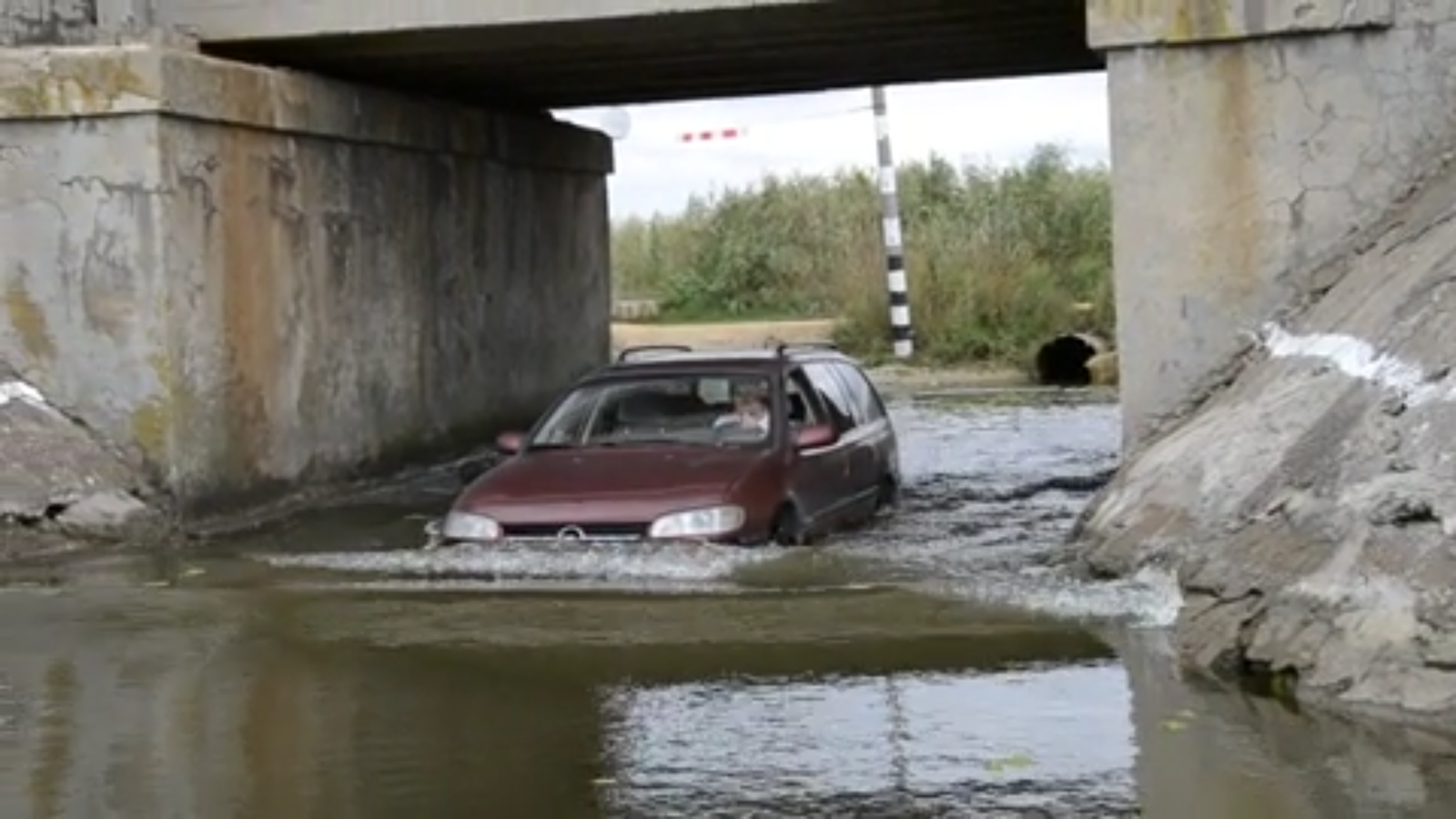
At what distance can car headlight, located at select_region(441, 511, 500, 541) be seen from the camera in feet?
40.0

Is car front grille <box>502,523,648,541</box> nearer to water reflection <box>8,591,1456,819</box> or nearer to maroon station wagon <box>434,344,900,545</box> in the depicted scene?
maroon station wagon <box>434,344,900,545</box>

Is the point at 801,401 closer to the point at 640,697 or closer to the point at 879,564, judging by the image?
the point at 879,564

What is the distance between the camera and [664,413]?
524 inches

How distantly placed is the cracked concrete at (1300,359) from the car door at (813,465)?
1854 mm

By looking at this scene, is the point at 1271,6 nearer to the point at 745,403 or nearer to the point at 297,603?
the point at 745,403

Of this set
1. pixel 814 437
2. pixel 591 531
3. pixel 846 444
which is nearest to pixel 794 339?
pixel 846 444

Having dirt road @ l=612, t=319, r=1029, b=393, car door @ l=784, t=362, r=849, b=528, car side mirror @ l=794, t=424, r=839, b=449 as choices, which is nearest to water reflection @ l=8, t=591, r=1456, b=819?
car door @ l=784, t=362, r=849, b=528

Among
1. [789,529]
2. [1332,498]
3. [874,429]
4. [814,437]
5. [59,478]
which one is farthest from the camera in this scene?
[874,429]

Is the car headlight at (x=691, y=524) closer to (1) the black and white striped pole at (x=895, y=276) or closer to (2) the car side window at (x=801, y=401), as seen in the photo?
(2) the car side window at (x=801, y=401)

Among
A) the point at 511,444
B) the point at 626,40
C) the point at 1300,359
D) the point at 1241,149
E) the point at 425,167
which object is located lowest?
the point at 511,444

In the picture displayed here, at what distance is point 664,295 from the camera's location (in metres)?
44.0

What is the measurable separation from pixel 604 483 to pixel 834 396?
105 inches

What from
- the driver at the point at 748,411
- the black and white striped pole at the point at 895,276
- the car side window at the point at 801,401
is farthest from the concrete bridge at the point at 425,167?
the black and white striped pole at the point at 895,276

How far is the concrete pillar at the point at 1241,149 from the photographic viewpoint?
41.5 ft
